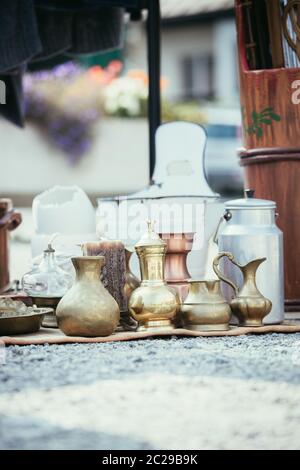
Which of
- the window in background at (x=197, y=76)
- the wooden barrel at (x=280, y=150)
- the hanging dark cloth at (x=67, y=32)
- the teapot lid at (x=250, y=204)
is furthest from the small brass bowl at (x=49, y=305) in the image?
the window in background at (x=197, y=76)

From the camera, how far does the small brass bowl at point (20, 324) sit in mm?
3408

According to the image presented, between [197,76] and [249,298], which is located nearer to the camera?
[249,298]

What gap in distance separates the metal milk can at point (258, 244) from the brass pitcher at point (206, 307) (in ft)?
0.69

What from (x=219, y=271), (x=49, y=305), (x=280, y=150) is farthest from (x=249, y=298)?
(x=280, y=150)

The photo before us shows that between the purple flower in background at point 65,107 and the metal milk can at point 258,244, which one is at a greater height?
the purple flower in background at point 65,107

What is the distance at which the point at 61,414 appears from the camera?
2252 millimetres

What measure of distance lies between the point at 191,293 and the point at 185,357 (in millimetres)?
538

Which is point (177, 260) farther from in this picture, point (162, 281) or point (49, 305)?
point (49, 305)

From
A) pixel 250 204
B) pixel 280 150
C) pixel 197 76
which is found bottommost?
pixel 250 204

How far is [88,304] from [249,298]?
25.2 inches

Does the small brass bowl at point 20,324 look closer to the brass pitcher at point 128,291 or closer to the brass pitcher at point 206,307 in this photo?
the brass pitcher at point 128,291

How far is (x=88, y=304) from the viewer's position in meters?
3.29

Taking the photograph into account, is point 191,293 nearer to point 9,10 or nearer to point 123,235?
point 123,235

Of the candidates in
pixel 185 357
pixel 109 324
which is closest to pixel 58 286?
pixel 109 324
